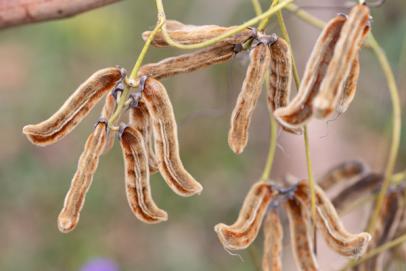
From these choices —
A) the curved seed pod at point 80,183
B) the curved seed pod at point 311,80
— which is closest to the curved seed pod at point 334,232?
the curved seed pod at point 311,80

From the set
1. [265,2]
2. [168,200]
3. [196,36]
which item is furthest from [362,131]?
[196,36]

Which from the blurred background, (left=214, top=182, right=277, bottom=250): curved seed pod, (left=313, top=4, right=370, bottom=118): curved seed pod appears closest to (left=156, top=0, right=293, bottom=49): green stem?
(left=313, top=4, right=370, bottom=118): curved seed pod

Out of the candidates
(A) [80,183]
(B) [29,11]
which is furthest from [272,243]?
(B) [29,11]

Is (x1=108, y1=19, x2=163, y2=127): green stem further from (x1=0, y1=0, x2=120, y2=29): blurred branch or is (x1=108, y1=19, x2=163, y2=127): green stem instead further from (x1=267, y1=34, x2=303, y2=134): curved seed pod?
(x1=0, y1=0, x2=120, y2=29): blurred branch

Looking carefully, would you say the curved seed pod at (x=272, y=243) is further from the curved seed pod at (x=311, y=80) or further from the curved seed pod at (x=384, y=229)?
the curved seed pod at (x=311, y=80)

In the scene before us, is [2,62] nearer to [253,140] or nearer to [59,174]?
[59,174]
